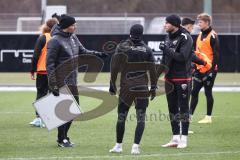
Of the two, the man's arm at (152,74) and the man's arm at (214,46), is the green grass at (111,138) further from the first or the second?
the man's arm at (214,46)

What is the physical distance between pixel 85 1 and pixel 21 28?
62.9ft

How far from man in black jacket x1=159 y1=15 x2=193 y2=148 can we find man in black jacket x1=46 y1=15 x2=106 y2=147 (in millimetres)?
1472

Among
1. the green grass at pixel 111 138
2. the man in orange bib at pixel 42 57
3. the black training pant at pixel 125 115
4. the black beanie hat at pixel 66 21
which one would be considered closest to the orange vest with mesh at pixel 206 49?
the green grass at pixel 111 138

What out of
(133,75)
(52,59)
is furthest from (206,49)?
(52,59)

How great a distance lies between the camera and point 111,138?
13.4 m

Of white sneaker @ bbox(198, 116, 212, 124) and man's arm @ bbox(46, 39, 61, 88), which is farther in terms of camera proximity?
white sneaker @ bbox(198, 116, 212, 124)

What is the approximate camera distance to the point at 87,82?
996 inches

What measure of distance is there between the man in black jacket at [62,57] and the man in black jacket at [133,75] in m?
1.03

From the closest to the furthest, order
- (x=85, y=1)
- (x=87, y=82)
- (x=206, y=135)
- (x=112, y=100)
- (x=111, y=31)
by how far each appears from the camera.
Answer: (x=206, y=135) < (x=112, y=100) < (x=87, y=82) < (x=111, y=31) < (x=85, y=1)

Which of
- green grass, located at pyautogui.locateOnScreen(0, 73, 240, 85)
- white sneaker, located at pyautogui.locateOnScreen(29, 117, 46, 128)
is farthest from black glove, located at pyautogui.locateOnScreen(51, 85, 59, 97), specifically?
green grass, located at pyautogui.locateOnScreen(0, 73, 240, 85)

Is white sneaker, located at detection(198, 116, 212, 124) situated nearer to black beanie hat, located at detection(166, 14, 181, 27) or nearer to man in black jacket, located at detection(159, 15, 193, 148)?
man in black jacket, located at detection(159, 15, 193, 148)

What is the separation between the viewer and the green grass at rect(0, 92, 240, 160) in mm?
11461

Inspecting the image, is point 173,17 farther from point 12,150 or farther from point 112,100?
point 112,100

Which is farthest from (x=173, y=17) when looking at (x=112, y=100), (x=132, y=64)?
(x=112, y=100)
